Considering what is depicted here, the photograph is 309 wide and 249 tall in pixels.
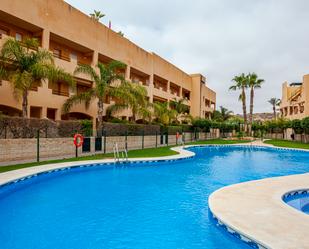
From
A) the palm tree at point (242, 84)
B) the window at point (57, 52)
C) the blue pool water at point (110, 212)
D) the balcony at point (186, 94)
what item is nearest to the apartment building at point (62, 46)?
the window at point (57, 52)

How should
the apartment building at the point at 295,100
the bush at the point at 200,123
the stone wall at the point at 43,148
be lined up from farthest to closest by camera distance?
the apartment building at the point at 295,100
the bush at the point at 200,123
the stone wall at the point at 43,148

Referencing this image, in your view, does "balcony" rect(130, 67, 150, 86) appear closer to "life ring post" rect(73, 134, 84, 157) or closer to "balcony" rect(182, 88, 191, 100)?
"balcony" rect(182, 88, 191, 100)

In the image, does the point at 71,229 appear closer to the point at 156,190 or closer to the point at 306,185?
the point at 156,190

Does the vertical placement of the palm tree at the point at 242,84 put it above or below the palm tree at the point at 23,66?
above

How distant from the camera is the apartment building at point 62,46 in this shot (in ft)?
56.2

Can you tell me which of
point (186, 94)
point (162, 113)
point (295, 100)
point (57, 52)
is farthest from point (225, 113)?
point (57, 52)

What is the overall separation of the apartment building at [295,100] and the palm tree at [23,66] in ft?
131

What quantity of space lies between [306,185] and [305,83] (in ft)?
125

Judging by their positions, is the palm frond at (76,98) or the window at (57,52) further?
the window at (57,52)

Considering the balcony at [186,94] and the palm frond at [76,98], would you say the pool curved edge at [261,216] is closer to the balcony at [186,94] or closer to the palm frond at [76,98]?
the palm frond at [76,98]

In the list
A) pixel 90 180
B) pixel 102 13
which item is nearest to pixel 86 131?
pixel 90 180

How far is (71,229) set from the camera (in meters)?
5.76

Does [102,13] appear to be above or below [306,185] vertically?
above

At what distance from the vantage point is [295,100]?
158 ft
